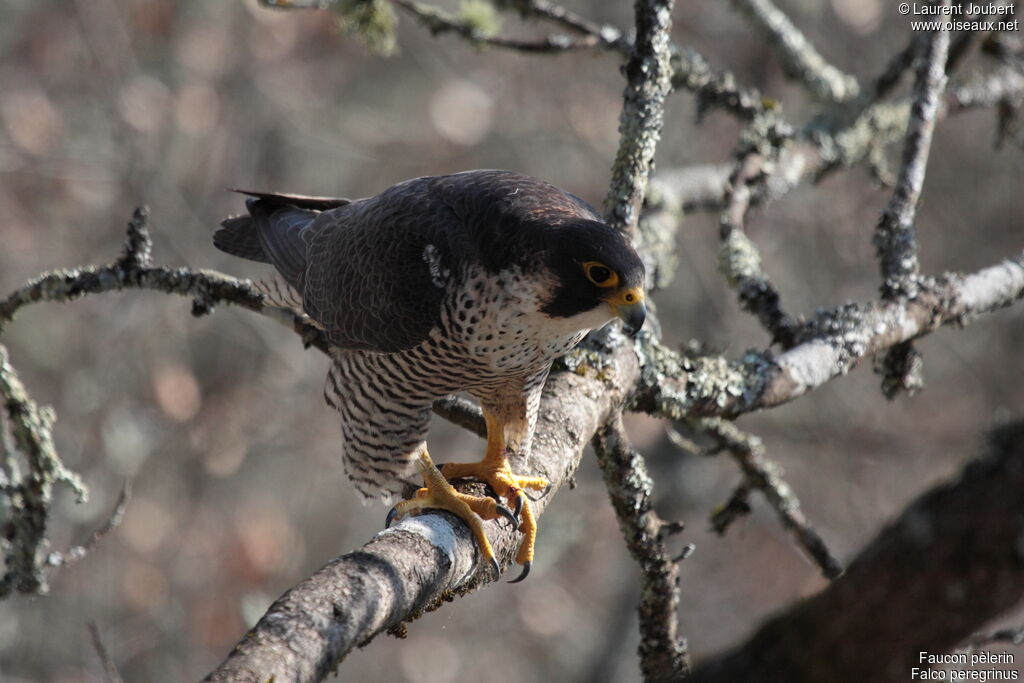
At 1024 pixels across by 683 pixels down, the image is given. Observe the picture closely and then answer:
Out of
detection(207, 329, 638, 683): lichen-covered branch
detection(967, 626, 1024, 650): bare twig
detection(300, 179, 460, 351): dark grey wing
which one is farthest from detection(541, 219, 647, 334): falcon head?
detection(967, 626, 1024, 650): bare twig

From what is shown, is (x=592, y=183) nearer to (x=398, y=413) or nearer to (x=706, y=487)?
(x=706, y=487)

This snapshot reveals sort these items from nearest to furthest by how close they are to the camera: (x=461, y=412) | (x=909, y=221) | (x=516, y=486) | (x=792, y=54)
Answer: (x=516, y=486)
(x=909, y=221)
(x=461, y=412)
(x=792, y=54)

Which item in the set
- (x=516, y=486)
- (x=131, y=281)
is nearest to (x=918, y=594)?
(x=516, y=486)

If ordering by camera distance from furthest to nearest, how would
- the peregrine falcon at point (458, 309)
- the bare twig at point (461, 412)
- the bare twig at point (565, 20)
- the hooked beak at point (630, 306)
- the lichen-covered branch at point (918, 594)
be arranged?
the bare twig at point (565, 20) → the bare twig at point (461, 412) → the peregrine falcon at point (458, 309) → the hooked beak at point (630, 306) → the lichen-covered branch at point (918, 594)

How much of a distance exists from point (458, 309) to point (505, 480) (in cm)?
61

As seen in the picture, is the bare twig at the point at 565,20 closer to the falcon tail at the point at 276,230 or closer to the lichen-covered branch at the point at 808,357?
the falcon tail at the point at 276,230

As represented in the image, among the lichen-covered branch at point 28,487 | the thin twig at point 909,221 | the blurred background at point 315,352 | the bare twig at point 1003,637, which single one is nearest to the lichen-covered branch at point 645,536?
the bare twig at point 1003,637

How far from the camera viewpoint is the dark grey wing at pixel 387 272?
3.45 metres

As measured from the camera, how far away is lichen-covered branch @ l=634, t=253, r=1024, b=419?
11.5 ft

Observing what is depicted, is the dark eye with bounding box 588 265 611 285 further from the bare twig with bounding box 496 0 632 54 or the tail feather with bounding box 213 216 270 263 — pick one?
the tail feather with bounding box 213 216 270 263

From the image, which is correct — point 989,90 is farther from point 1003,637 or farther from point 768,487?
point 1003,637

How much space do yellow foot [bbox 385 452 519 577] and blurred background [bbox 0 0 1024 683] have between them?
4557mm

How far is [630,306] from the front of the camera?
3094mm

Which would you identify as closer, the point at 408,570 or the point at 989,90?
the point at 408,570
